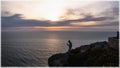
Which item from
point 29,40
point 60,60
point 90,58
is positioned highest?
point 90,58

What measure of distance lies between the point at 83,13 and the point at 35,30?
2933 mm

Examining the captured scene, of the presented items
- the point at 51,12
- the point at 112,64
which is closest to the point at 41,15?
the point at 51,12

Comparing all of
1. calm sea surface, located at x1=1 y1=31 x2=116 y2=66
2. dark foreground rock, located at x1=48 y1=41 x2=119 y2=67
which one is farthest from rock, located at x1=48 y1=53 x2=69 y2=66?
calm sea surface, located at x1=1 y1=31 x2=116 y2=66

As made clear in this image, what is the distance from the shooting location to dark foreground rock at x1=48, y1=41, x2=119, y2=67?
10078 mm

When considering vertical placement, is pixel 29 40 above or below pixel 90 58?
below

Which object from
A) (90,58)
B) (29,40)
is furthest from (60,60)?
(29,40)

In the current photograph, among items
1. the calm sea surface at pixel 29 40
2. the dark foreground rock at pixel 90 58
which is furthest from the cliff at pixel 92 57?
the calm sea surface at pixel 29 40

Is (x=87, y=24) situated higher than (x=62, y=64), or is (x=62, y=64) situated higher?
(x=87, y=24)

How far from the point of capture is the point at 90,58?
36.8 feet

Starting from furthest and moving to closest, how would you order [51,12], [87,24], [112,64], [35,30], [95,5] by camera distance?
[35,30], [87,24], [51,12], [95,5], [112,64]

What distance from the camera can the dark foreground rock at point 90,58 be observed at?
10078 millimetres

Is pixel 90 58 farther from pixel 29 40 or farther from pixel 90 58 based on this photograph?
pixel 29 40

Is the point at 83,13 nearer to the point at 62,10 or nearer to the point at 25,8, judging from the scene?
the point at 62,10

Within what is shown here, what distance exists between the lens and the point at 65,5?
11.4m
